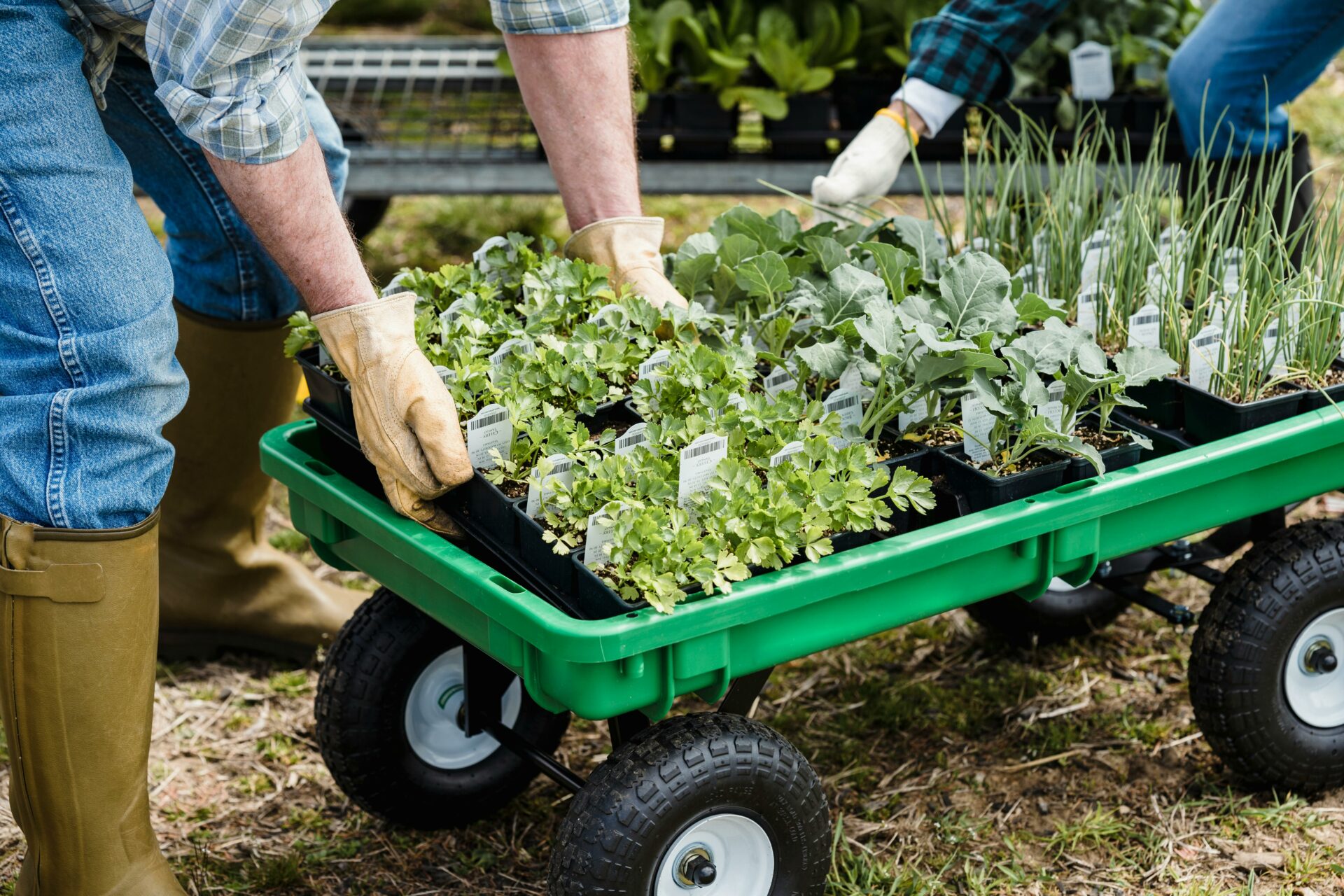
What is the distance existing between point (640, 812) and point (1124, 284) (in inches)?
41.0

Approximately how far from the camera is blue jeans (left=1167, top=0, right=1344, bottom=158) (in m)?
2.25

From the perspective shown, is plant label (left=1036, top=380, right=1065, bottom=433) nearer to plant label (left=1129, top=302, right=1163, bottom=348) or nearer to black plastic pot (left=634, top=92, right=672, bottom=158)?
plant label (left=1129, top=302, right=1163, bottom=348)

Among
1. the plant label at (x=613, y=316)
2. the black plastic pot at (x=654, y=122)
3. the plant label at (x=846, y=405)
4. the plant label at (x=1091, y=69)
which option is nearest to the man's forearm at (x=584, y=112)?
the plant label at (x=613, y=316)

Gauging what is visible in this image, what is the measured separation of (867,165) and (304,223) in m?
1.01

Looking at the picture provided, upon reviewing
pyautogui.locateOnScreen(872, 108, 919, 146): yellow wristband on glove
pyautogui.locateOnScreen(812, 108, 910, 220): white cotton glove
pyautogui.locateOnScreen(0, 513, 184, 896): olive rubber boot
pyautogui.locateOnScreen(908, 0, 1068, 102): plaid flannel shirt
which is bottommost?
pyautogui.locateOnScreen(0, 513, 184, 896): olive rubber boot

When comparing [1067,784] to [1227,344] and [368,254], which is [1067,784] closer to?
[1227,344]

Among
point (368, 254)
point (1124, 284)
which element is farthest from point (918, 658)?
point (368, 254)

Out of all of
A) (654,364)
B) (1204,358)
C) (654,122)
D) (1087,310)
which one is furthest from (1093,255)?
(654,122)

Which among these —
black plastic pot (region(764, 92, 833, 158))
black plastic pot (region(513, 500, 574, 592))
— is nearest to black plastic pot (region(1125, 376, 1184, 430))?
black plastic pot (region(513, 500, 574, 592))

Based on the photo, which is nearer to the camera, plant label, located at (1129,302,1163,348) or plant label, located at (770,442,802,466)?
plant label, located at (770,442,802,466)

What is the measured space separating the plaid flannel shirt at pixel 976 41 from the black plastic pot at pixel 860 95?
108cm

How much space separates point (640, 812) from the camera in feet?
4.42

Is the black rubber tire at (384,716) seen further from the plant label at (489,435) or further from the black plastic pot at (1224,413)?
the black plastic pot at (1224,413)

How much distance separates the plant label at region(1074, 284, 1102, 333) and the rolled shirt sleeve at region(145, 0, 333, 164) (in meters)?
1.09
